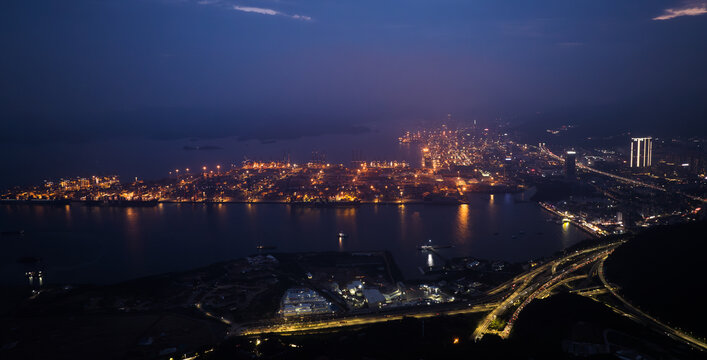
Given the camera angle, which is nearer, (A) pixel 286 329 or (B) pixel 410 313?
(A) pixel 286 329

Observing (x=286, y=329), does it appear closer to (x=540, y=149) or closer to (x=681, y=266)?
(x=681, y=266)

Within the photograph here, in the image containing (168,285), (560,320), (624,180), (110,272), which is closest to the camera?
(560,320)

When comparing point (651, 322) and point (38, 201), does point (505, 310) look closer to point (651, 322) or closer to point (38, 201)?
point (651, 322)

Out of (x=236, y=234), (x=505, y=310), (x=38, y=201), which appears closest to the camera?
(x=505, y=310)

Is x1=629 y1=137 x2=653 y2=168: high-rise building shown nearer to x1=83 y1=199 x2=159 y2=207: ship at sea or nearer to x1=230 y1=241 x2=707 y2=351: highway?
x1=230 y1=241 x2=707 y2=351: highway

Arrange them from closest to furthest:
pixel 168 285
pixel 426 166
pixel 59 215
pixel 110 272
Answer: pixel 168 285
pixel 110 272
pixel 59 215
pixel 426 166

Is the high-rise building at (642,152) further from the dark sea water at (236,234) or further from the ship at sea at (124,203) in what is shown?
the ship at sea at (124,203)

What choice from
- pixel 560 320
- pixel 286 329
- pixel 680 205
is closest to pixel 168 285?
pixel 286 329

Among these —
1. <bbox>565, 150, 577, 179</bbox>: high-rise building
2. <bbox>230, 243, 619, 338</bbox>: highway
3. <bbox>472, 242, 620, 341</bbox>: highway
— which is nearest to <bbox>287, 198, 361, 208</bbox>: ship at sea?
Result: <bbox>472, 242, 620, 341</bbox>: highway

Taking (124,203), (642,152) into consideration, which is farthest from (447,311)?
(642,152)
